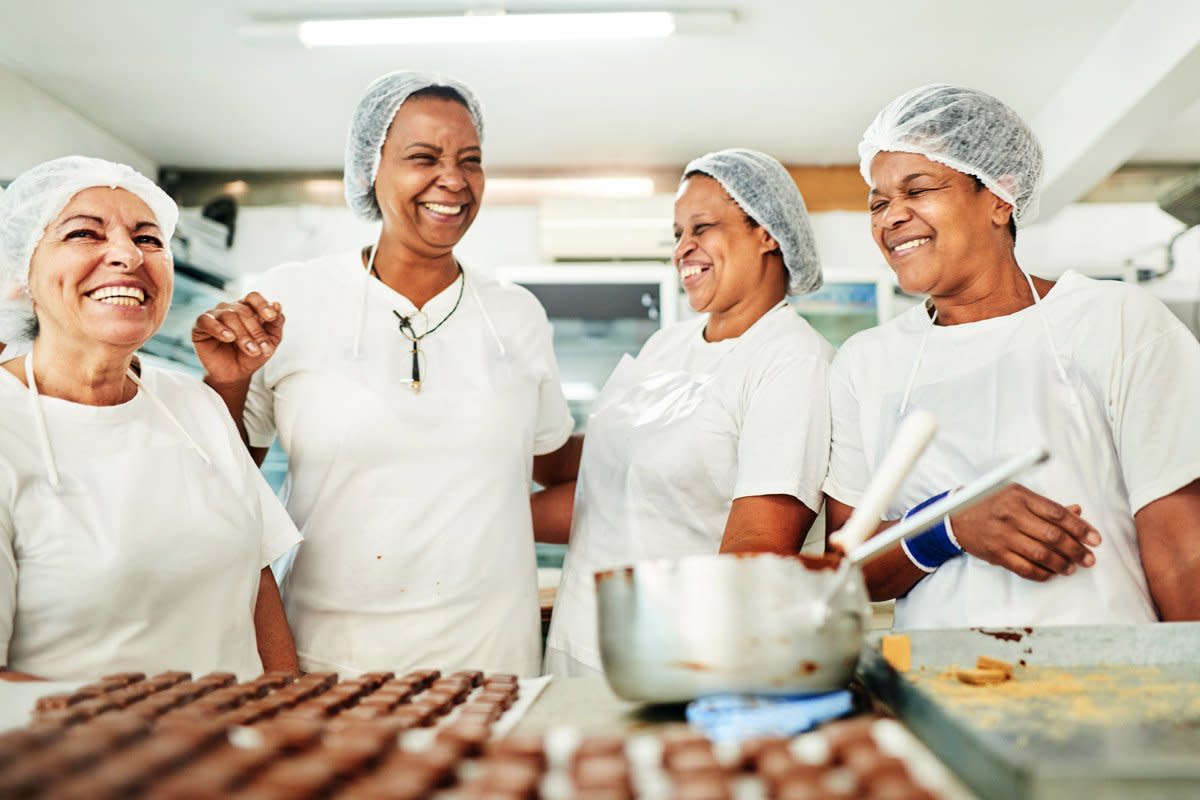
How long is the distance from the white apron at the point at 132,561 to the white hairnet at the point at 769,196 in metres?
1.09

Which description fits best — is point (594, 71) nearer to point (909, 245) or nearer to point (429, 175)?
point (429, 175)

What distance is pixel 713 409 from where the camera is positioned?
1824 millimetres

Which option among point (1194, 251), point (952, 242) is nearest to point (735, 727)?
point (952, 242)

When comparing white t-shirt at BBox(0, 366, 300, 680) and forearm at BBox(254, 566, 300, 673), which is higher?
white t-shirt at BBox(0, 366, 300, 680)

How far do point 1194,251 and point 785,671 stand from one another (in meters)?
5.04

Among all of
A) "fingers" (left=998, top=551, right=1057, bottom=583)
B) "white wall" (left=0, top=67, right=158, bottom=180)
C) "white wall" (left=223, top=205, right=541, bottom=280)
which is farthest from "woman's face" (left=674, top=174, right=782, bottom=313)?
"white wall" (left=223, top=205, right=541, bottom=280)

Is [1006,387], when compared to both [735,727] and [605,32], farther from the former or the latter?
[605,32]

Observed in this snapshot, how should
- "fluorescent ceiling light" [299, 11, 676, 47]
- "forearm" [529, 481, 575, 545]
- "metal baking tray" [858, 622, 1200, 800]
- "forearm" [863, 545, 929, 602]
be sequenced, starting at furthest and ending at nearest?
1. "fluorescent ceiling light" [299, 11, 676, 47]
2. "forearm" [529, 481, 575, 545]
3. "forearm" [863, 545, 929, 602]
4. "metal baking tray" [858, 622, 1200, 800]

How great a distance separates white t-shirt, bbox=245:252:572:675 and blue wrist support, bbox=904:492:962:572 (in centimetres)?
75

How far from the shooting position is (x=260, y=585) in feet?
5.61

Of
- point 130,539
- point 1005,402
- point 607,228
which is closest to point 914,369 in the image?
point 1005,402

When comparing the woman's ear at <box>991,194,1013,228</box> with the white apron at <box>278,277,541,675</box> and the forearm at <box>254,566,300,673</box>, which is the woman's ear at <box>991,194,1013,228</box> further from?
the forearm at <box>254,566,300,673</box>

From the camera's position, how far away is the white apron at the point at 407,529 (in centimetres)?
179

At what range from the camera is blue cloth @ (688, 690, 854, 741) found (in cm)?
83
